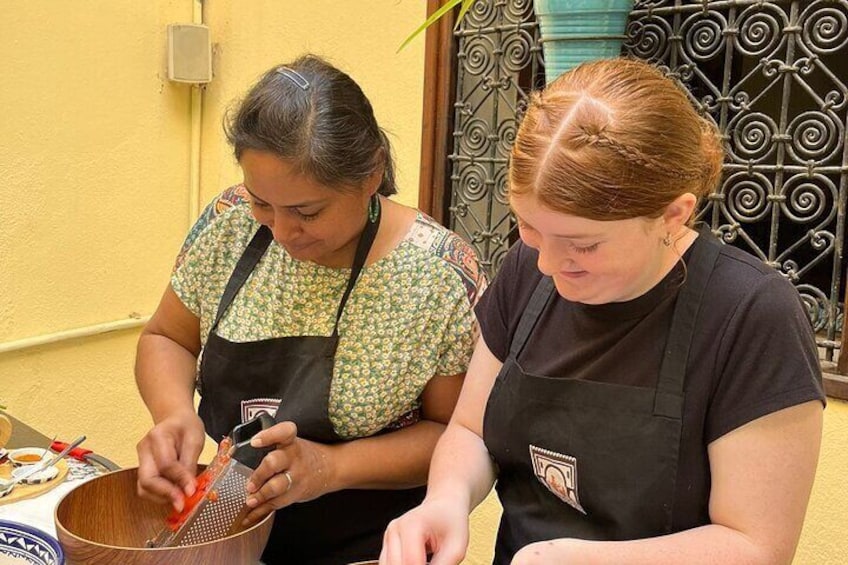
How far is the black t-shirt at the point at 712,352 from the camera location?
3.27ft

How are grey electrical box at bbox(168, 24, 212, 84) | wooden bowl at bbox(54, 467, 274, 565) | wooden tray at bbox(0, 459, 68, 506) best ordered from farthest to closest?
grey electrical box at bbox(168, 24, 212, 84)
wooden tray at bbox(0, 459, 68, 506)
wooden bowl at bbox(54, 467, 274, 565)

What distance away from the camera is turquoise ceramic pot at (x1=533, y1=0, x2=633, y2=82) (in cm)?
194

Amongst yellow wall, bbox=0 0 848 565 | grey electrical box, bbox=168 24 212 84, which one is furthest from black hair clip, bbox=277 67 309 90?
grey electrical box, bbox=168 24 212 84

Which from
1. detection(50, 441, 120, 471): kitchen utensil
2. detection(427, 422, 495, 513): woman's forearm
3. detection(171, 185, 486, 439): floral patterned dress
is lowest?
detection(50, 441, 120, 471): kitchen utensil

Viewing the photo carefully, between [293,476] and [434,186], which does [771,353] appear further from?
[434,186]

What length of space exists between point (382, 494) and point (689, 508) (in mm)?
595

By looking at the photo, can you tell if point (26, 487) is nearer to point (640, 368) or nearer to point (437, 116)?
point (640, 368)

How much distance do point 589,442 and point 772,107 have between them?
1305mm

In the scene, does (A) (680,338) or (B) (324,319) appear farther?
(B) (324,319)

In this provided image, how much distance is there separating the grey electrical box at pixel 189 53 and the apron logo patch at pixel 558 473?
2315 millimetres

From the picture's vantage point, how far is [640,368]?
110cm

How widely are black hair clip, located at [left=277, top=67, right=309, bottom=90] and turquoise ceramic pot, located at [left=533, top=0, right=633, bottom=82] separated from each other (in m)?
0.78

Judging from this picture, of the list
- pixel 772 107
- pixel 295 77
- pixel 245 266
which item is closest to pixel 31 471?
pixel 245 266

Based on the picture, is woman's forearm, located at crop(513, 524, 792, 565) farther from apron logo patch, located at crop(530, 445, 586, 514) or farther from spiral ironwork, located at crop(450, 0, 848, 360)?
spiral ironwork, located at crop(450, 0, 848, 360)
